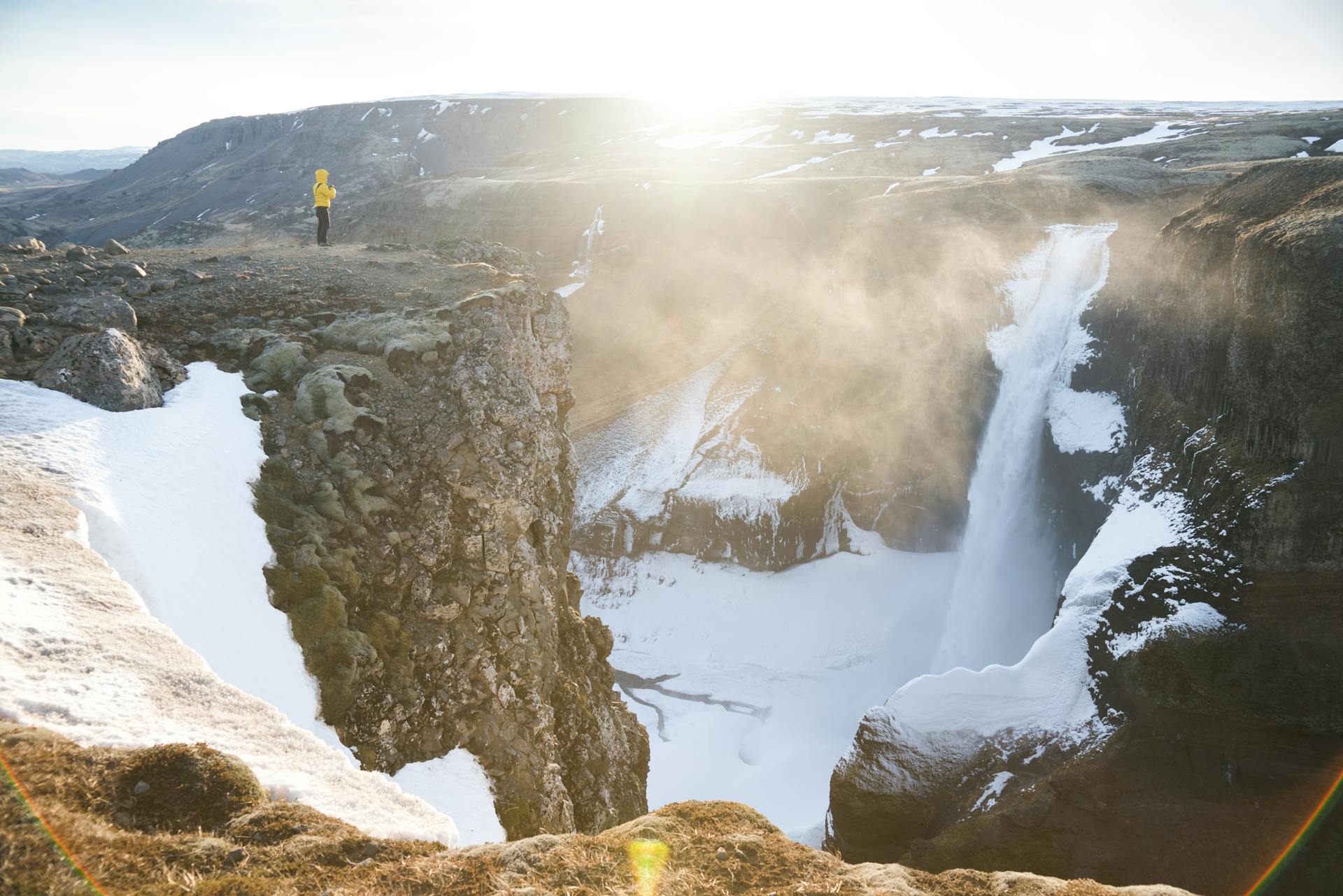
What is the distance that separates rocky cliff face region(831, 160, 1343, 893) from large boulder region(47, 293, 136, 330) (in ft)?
59.9

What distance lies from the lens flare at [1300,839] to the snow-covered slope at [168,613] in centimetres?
1378

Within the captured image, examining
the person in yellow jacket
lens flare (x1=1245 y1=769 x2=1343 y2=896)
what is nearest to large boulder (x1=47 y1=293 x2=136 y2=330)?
A: the person in yellow jacket

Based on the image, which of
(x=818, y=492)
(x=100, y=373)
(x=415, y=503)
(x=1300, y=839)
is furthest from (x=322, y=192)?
(x=1300, y=839)

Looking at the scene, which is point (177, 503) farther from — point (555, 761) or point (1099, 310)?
point (1099, 310)

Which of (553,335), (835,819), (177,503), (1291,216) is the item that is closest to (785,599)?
(835,819)

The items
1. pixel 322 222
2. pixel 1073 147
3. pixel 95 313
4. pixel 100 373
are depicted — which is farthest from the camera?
pixel 1073 147

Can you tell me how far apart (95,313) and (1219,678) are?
932 inches

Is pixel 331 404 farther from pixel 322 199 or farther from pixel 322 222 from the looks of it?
pixel 322 222

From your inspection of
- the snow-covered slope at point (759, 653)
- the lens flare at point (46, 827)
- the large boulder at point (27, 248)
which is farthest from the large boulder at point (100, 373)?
the snow-covered slope at point (759, 653)

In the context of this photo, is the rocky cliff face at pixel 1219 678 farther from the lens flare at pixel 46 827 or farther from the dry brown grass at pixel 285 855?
the lens flare at pixel 46 827

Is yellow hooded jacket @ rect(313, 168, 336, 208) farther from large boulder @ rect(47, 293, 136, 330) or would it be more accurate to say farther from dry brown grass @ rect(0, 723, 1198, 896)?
dry brown grass @ rect(0, 723, 1198, 896)

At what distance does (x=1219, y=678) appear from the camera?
1548 cm

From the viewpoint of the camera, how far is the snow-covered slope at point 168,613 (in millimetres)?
6109

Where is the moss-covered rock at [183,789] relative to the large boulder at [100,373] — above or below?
below
